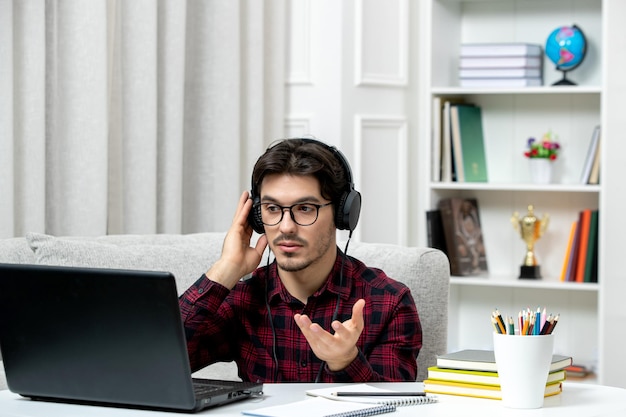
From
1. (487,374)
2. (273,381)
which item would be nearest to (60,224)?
(273,381)

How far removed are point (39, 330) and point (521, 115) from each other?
9.27 feet

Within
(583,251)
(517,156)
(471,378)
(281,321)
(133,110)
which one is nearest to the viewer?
(471,378)

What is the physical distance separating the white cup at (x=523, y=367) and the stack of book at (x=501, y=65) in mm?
2449

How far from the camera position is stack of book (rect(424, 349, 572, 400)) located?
4.60 ft

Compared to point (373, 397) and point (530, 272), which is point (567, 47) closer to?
point (530, 272)

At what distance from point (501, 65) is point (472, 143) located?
320mm

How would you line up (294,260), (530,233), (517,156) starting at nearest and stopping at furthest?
(294,260), (530,233), (517,156)

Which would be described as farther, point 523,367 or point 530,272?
point 530,272

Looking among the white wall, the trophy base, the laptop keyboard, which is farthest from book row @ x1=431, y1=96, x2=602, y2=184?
the laptop keyboard

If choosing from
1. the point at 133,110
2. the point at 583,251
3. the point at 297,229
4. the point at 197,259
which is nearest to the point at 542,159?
the point at 583,251

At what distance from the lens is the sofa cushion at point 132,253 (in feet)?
7.36

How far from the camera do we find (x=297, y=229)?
173 cm

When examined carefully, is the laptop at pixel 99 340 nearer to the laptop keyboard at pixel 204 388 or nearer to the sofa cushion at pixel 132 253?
the laptop keyboard at pixel 204 388

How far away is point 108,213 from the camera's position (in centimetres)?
297
